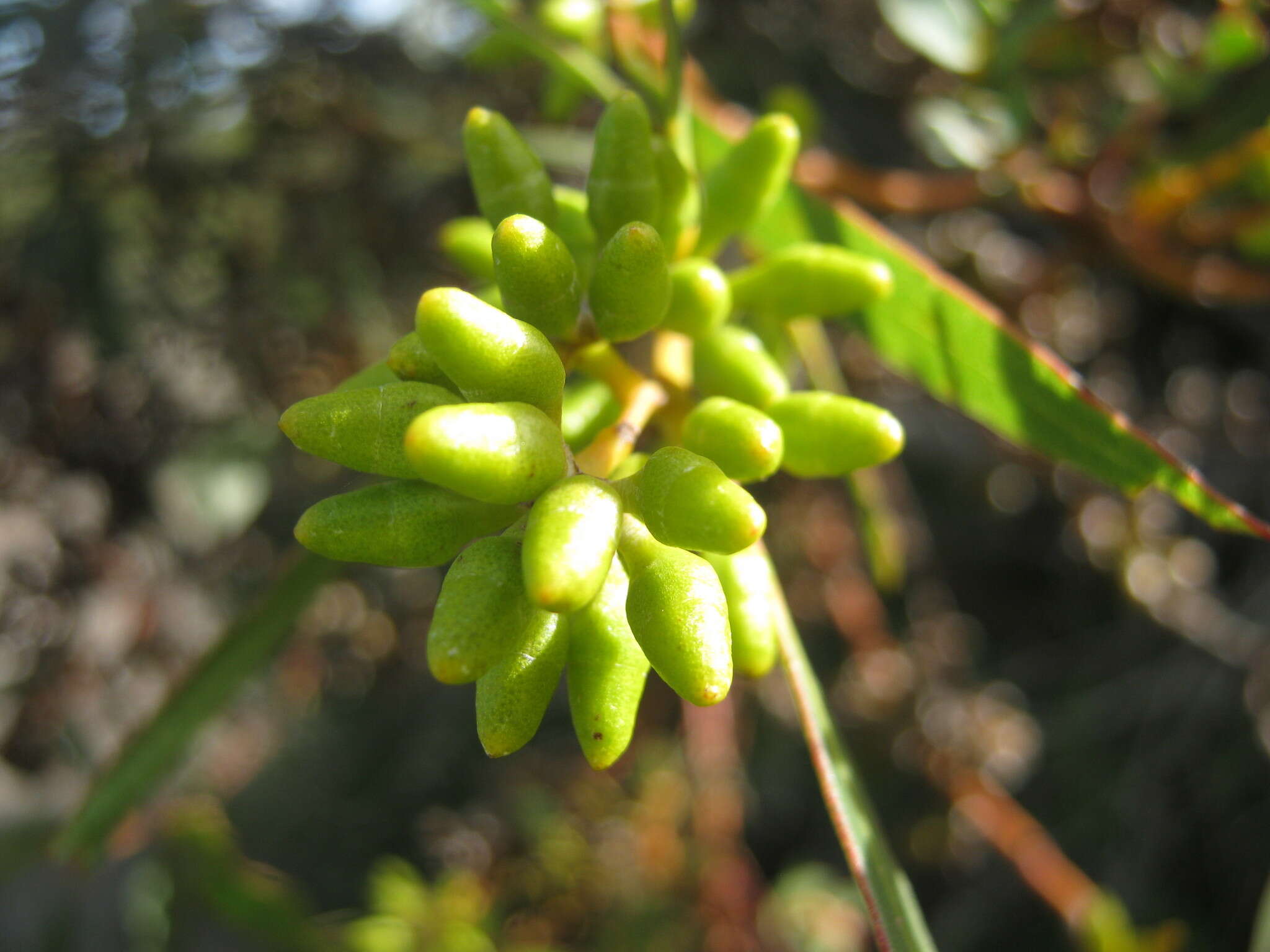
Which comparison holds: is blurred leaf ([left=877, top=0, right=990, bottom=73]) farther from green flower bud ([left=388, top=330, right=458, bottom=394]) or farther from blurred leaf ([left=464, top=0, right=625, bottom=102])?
green flower bud ([left=388, top=330, right=458, bottom=394])

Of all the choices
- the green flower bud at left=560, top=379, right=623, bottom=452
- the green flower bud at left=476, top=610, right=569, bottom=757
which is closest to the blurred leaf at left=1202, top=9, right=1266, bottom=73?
the green flower bud at left=560, top=379, right=623, bottom=452

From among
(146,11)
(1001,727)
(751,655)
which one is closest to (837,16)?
(146,11)

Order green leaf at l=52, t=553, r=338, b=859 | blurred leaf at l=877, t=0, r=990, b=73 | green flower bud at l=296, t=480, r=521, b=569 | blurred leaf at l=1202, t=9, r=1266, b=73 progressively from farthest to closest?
blurred leaf at l=877, t=0, r=990, b=73 → blurred leaf at l=1202, t=9, r=1266, b=73 → green leaf at l=52, t=553, r=338, b=859 → green flower bud at l=296, t=480, r=521, b=569

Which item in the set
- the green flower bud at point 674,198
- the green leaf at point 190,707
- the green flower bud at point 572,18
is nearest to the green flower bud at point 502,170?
the green flower bud at point 674,198

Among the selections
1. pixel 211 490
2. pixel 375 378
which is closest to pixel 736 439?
pixel 375 378

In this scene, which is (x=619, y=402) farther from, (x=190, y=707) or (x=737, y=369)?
(x=190, y=707)

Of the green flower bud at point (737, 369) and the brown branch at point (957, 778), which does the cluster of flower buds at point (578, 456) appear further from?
the brown branch at point (957, 778)
